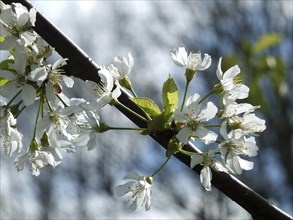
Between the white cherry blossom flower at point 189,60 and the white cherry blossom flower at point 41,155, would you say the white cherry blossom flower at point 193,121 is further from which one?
the white cherry blossom flower at point 41,155

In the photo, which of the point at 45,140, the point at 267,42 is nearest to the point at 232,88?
the point at 45,140

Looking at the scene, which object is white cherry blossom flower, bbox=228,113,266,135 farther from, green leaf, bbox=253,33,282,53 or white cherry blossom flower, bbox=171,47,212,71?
green leaf, bbox=253,33,282,53

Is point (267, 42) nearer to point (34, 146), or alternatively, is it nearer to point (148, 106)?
point (34, 146)

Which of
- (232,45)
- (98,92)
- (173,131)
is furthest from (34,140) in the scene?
(232,45)

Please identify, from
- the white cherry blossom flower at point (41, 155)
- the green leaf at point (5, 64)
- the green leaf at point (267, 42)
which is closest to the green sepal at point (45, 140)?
the white cherry blossom flower at point (41, 155)

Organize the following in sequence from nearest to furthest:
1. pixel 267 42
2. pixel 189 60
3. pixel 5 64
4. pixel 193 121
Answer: pixel 193 121 < pixel 5 64 < pixel 189 60 < pixel 267 42

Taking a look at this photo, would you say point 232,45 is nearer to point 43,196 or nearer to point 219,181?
point 43,196

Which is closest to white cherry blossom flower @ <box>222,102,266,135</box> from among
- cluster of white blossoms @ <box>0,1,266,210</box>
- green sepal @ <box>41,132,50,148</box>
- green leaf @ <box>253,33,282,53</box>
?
cluster of white blossoms @ <box>0,1,266,210</box>

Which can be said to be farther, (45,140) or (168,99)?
(45,140)
